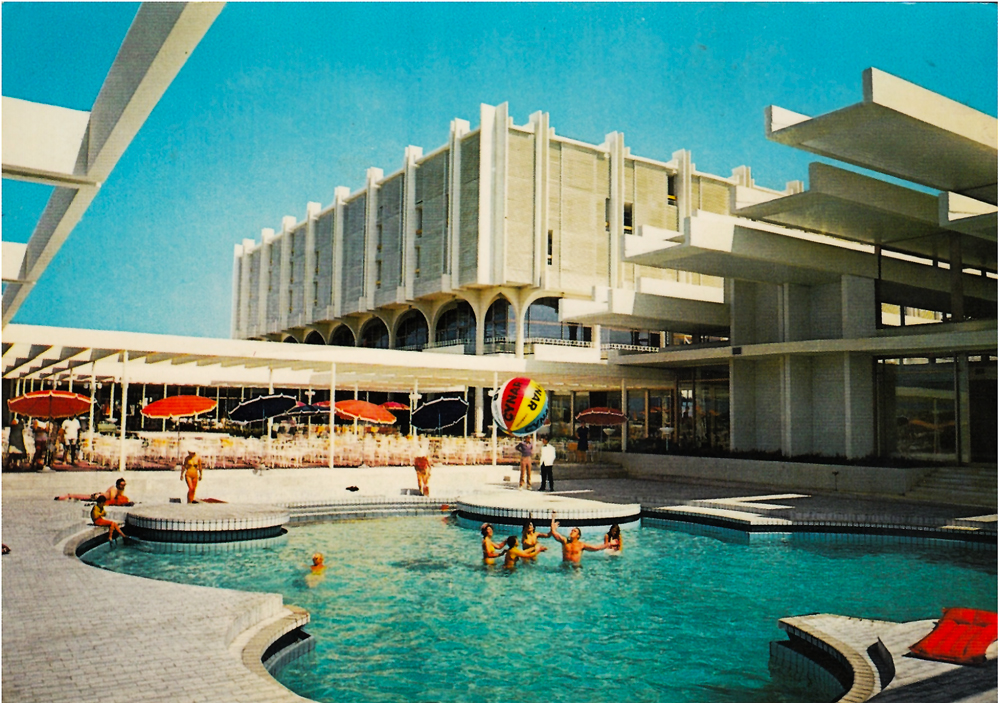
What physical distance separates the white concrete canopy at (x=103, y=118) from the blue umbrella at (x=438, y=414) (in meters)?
12.5

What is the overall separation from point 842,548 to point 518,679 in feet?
24.3

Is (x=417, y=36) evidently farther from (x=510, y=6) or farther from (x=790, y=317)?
(x=790, y=317)

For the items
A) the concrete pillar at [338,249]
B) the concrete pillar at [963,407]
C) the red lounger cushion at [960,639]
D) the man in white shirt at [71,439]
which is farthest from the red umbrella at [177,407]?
the concrete pillar at [338,249]

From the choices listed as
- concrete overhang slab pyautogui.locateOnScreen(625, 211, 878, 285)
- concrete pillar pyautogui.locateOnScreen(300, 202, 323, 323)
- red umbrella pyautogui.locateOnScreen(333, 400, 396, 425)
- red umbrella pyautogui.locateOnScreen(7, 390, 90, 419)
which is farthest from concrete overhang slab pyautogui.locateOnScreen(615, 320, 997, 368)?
concrete pillar pyautogui.locateOnScreen(300, 202, 323, 323)

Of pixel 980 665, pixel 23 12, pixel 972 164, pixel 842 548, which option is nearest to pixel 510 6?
pixel 23 12

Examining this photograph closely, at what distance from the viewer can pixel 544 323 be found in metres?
37.8

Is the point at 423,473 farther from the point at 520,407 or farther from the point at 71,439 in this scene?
the point at 71,439

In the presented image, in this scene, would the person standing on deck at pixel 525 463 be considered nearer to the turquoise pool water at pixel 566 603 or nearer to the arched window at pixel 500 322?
the turquoise pool water at pixel 566 603

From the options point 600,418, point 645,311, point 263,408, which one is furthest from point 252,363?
point 645,311

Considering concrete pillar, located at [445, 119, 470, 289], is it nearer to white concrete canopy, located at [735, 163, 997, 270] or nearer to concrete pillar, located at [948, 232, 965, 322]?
white concrete canopy, located at [735, 163, 997, 270]

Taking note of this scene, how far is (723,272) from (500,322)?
18992 mm

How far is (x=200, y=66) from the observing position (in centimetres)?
766

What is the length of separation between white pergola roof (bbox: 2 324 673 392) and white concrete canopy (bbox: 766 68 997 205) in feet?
34.1

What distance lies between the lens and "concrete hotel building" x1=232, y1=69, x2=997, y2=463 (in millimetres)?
14602
